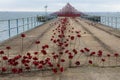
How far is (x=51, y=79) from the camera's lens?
24.8 feet

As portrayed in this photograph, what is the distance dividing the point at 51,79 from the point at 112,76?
1396 mm

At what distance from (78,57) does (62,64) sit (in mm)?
1470

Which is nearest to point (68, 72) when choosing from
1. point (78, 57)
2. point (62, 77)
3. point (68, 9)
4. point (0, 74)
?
point (62, 77)

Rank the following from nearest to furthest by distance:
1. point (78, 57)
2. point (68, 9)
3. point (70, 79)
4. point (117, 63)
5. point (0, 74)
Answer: point (70, 79)
point (0, 74)
point (117, 63)
point (78, 57)
point (68, 9)

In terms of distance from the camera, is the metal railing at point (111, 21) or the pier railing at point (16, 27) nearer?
the pier railing at point (16, 27)

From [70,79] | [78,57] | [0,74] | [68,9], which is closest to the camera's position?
[70,79]

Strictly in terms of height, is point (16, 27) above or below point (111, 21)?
below

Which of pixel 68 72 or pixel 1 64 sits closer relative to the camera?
pixel 68 72

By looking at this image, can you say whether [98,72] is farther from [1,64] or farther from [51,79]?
[1,64]

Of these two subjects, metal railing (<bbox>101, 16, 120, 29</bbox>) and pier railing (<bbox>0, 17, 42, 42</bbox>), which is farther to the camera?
metal railing (<bbox>101, 16, 120, 29</bbox>)

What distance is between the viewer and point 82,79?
24.7 feet

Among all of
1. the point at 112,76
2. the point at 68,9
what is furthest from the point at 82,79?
the point at 68,9

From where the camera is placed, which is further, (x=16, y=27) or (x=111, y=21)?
(x=111, y=21)

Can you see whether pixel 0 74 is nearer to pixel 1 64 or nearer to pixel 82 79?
pixel 1 64
